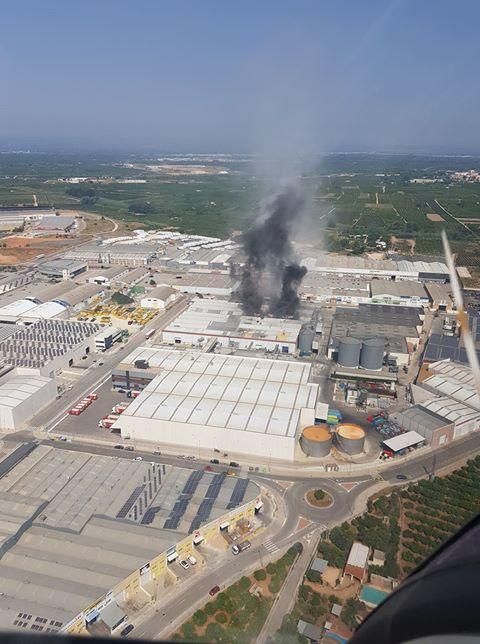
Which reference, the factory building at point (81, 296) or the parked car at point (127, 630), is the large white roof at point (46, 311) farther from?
the parked car at point (127, 630)

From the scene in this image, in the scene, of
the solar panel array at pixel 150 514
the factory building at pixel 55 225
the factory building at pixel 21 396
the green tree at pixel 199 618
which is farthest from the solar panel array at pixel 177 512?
the factory building at pixel 55 225

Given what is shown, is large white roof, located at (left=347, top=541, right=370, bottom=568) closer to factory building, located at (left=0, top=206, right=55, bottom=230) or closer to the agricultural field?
the agricultural field

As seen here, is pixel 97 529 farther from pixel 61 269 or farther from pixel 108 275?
pixel 61 269

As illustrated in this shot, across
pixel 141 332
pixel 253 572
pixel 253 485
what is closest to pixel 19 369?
pixel 141 332

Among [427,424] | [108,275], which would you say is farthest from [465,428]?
[108,275]

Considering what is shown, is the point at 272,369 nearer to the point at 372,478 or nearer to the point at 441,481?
the point at 372,478

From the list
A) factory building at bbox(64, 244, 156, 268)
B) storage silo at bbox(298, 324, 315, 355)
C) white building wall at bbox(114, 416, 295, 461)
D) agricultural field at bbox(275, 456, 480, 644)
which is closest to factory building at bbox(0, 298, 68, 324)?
factory building at bbox(64, 244, 156, 268)

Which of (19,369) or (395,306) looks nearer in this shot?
(19,369)
